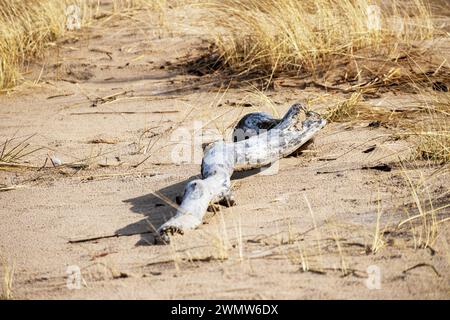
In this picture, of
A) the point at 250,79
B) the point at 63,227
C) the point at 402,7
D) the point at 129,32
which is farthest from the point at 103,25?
the point at 63,227

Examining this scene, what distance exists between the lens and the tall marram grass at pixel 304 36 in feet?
18.1

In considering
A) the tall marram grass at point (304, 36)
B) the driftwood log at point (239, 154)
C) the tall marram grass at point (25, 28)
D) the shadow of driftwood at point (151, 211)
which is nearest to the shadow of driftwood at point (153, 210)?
the shadow of driftwood at point (151, 211)

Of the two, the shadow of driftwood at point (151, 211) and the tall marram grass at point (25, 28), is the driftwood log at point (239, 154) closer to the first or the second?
the shadow of driftwood at point (151, 211)

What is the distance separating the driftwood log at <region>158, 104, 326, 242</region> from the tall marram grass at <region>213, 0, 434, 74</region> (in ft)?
4.91

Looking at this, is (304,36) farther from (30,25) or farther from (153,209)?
(30,25)

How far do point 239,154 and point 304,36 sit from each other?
78.3 inches

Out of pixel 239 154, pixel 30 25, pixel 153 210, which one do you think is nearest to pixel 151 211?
pixel 153 210

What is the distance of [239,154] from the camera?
3.74 meters

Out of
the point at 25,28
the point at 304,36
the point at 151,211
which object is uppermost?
the point at 25,28

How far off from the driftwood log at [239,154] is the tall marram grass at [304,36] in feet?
4.91

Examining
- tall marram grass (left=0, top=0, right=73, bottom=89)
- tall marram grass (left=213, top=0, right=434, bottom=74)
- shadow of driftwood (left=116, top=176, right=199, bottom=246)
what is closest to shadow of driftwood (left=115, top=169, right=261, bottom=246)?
shadow of driftwood (left=116, top=176, right=199, bottom=246)

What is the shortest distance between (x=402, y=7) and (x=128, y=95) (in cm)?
274

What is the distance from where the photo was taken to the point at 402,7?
6844 millimetres
